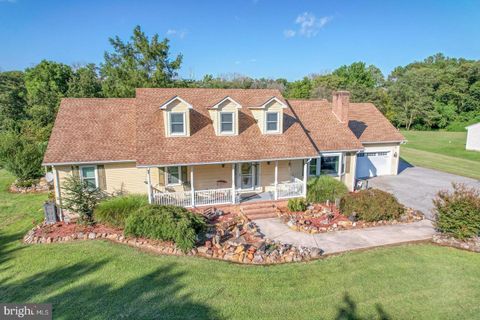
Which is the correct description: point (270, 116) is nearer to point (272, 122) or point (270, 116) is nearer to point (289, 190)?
point (272, 122)

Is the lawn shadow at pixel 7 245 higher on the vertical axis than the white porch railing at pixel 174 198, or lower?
lower

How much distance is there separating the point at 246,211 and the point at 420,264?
7633mm

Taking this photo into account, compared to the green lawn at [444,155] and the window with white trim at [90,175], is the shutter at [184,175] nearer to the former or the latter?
the window with white trim at [90,175]

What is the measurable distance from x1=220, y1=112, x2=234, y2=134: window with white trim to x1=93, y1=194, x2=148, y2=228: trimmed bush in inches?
229

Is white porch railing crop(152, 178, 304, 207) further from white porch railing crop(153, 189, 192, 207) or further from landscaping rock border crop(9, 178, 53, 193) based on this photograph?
landscaping rock border crop(9, 178, 53, 193)

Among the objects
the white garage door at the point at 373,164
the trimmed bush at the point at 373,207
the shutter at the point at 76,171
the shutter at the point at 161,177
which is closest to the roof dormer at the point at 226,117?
the shutter at the point at 161,177

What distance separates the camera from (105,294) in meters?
8.31

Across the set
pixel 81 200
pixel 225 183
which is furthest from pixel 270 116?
pixel 81 200

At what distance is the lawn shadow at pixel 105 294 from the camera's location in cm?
751

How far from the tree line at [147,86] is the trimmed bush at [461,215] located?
24.2 m

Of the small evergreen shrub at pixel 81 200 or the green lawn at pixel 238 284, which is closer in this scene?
the green lawn at pixel 238 284

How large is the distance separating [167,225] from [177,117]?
244 inches

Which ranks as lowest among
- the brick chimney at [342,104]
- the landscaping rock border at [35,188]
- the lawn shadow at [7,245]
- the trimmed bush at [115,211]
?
the lawn shadow at [7,245]

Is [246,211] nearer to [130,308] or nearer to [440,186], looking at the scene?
[130,308]
